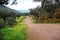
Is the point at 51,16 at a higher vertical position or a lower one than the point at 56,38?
lower

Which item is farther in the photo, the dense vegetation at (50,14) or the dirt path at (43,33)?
the dense vegetation at (50,14)

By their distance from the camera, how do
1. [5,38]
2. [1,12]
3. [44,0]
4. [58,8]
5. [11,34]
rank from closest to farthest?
[5,38] → [11,34] → [1,12] → [58,8] → [44,0]

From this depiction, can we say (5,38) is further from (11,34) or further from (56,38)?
(56,38)

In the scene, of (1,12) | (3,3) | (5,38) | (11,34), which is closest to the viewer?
(3,3)

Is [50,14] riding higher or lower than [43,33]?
lower

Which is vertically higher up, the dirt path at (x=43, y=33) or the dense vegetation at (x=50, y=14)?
the dirt path at (x=43, y=33)

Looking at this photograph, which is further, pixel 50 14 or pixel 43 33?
pixel 50 14

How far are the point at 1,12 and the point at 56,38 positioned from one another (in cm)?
470

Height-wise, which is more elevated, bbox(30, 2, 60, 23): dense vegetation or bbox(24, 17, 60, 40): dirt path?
bbox(24, 17, 60, 40): dirt path

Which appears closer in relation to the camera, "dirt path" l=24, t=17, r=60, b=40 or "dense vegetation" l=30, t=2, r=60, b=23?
"dirt path" l=24, t=17, r=60, b=40

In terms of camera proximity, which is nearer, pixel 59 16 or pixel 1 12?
pixel 1 12

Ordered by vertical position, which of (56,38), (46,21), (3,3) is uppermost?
(3,3)

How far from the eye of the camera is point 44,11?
119ft

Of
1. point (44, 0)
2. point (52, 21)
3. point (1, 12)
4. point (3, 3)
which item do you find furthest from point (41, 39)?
point (44, 0)
